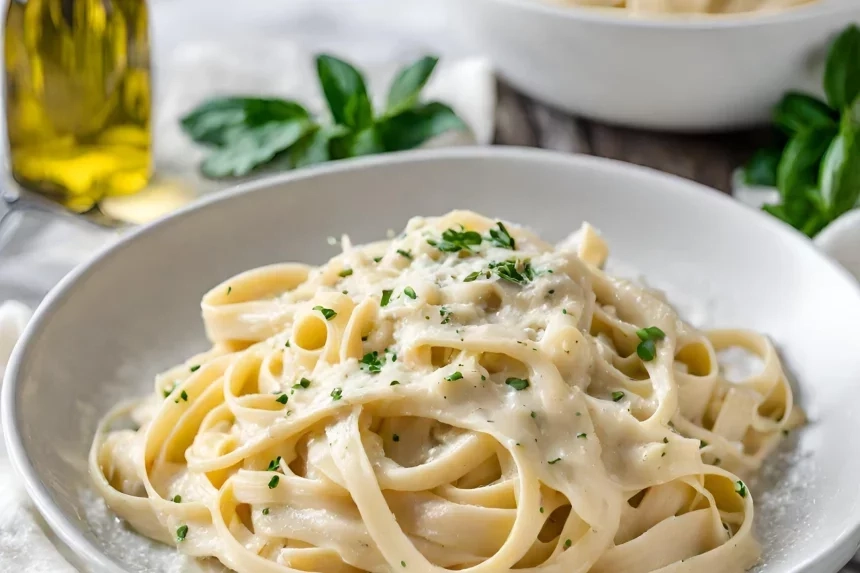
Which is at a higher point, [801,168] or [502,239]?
[502,239]

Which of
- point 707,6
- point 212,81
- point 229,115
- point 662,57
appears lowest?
point 212,81

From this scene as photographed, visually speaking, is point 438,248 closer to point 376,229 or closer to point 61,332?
point 376,229

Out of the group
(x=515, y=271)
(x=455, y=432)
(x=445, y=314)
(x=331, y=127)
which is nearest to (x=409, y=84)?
(x=331, y=127)

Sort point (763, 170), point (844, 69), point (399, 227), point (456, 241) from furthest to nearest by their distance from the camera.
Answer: point (763, 170) → point (844, 69) → point (399, 227) → point (456, 241)

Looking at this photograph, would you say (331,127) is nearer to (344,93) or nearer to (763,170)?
(344,93)

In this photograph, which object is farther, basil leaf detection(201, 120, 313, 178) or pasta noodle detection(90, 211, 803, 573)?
basil leaf detection(201, 120, 313, 178)

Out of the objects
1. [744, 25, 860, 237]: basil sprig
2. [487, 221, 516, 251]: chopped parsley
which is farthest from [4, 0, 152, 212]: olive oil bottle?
[744, 25, 860, 237]: basil sprig

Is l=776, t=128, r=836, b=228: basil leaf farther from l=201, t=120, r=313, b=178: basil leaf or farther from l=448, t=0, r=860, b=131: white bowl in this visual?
l=201, t=120, r=313, b=178: basil leaf

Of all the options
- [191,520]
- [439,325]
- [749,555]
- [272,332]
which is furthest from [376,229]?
[749,555]
